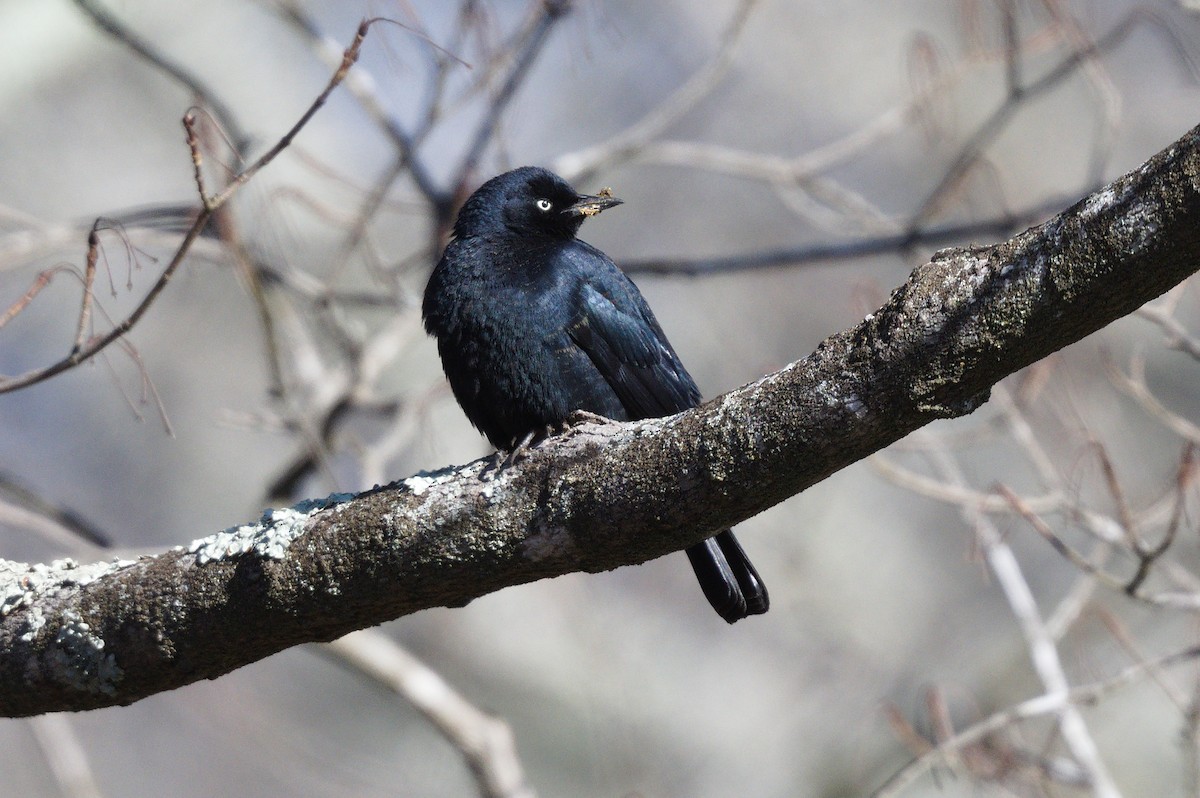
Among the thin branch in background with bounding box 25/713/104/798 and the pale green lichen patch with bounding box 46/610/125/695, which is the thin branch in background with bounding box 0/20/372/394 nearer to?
the pale green lichen patch with bounding box 46/610/125/695

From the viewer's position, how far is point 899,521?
10062mm

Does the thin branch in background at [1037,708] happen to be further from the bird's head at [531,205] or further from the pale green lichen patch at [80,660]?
the pale green lichen patch at [80,660]

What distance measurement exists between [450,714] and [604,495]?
289 centimetres

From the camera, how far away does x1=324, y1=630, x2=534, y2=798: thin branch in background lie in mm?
4922

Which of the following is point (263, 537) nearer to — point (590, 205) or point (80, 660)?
point (80, 660)

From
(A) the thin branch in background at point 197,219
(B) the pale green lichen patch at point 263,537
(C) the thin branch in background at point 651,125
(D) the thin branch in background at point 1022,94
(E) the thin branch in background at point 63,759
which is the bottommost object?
(B) the pale green lichen patch at point 263,537

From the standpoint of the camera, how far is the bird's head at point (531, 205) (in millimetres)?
4199

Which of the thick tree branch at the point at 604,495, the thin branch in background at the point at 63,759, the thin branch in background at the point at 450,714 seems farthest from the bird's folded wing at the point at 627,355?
the thin branch in background at the point at 63,759

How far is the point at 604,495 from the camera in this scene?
232 centimetres

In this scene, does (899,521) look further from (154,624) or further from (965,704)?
(154,624)

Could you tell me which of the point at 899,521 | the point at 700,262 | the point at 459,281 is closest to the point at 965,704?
the point at 899,521

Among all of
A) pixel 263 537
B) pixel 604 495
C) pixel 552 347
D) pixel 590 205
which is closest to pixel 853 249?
pixel 590 205

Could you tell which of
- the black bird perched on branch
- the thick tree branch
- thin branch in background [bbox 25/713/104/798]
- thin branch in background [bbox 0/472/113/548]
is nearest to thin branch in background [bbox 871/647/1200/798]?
the black bird perched on branch

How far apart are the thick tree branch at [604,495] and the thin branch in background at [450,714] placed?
2.29m
